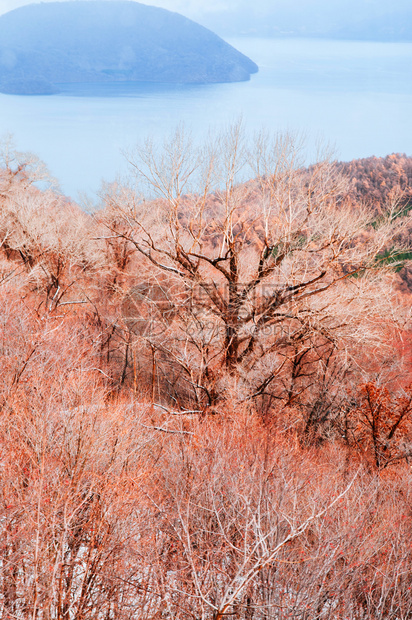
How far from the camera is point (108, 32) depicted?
79.3m

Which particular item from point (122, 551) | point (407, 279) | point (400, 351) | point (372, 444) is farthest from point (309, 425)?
point (407, 279)

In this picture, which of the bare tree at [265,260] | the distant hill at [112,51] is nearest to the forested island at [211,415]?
the bare tree at [265,260]

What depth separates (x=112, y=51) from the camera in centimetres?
7600

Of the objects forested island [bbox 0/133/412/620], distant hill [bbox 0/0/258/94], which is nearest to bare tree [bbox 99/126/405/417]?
forested island [bbox 0/133/412/620]

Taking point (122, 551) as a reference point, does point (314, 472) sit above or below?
below

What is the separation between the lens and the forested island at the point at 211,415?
524 centimetres

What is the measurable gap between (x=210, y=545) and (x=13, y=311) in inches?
424

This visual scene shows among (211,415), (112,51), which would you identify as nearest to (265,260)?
(211,415)

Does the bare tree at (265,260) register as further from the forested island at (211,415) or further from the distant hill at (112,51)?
the distant hill at (112,51)

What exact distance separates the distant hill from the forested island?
57.4 m

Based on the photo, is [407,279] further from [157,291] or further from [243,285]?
[243,285]

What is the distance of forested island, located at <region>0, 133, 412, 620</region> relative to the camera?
5238 mm

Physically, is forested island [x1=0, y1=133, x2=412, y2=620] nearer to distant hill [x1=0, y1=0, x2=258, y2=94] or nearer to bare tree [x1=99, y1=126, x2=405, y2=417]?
bare tree [x1=99, y1=126, x2=405, y2=417]

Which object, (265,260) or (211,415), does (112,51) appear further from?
→ (211,415)
